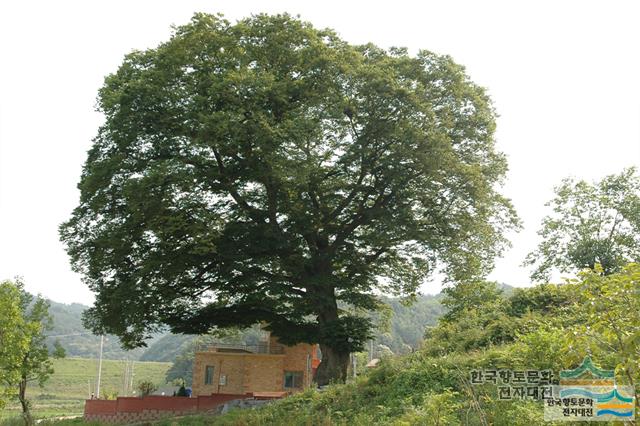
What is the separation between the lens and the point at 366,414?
37.9 ft

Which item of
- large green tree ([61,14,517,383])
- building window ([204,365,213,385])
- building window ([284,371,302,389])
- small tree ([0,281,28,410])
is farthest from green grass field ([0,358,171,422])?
large green tree ([61,14,517,383])

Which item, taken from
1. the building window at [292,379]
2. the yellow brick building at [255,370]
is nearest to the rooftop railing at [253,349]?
the yellow brick building at [255,370]

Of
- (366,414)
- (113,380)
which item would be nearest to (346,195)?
(366,414)

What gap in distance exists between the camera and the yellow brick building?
113 ft

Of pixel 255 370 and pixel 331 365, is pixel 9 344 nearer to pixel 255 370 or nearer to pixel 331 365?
pixel 331 365

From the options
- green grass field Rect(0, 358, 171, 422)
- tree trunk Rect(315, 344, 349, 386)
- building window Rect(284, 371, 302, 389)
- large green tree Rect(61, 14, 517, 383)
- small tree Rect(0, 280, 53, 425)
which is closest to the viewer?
large green tree Rect(61, 14, 517, 383)

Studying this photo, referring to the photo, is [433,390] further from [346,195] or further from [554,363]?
[346,195]

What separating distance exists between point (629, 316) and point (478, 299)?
30771 mm

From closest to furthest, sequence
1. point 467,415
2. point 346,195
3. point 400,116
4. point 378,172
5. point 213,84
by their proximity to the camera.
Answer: point 467,415, point 213,84, point 400,116, point 378,172, point 346,195

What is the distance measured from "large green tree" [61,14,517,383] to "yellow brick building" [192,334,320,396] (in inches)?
411

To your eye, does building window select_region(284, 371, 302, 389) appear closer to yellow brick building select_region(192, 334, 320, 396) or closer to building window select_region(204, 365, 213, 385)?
yellow brick building select_region(192, 334, 320, 396)

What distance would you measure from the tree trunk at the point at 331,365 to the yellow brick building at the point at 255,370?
11932mm

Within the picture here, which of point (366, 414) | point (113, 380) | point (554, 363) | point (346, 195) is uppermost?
point (346, 195)

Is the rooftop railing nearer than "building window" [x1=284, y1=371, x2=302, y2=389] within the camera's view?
No
